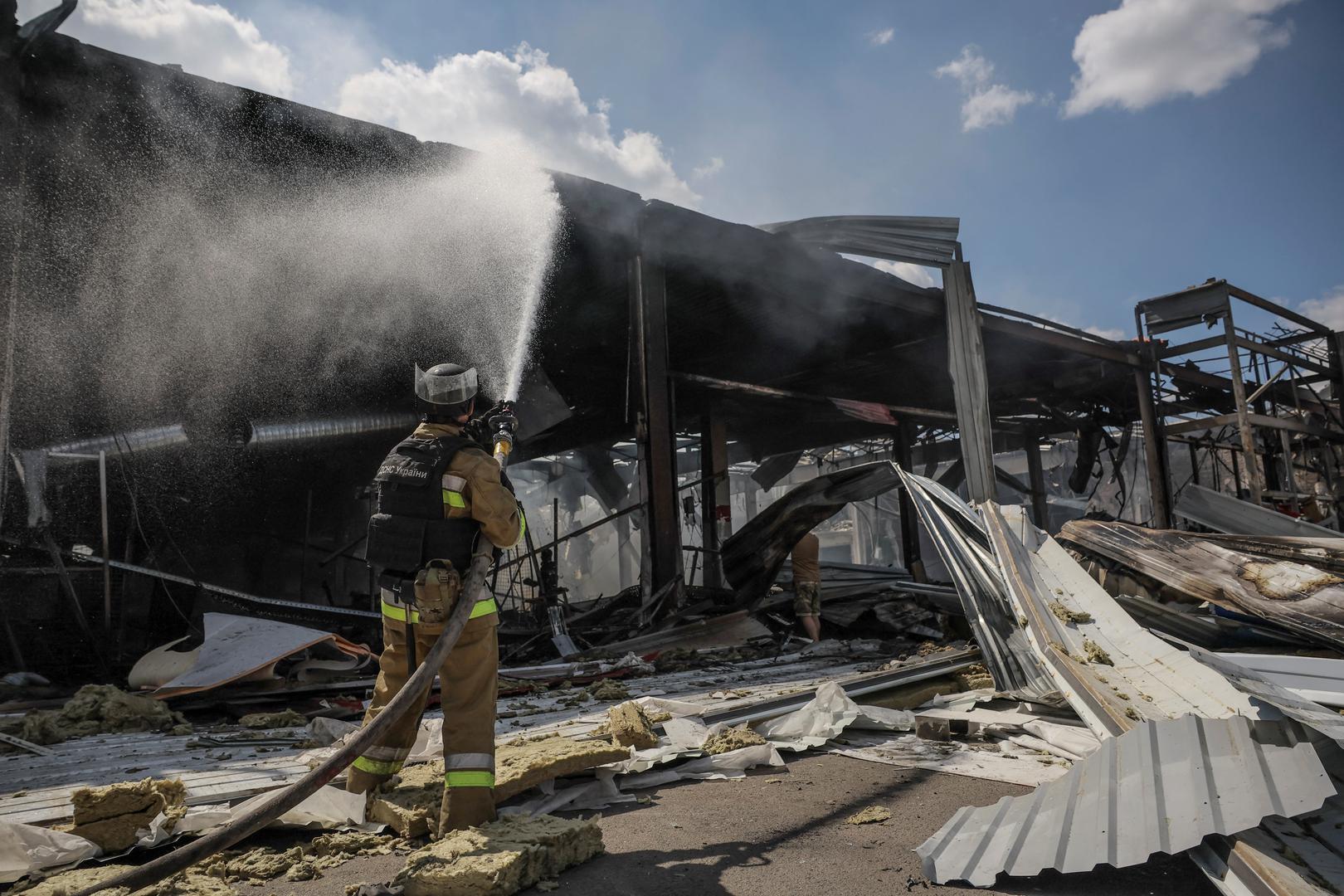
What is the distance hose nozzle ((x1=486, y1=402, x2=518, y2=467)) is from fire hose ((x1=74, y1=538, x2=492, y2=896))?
52cm

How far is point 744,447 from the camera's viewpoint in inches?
629

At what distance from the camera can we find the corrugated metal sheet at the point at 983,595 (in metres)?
4.04

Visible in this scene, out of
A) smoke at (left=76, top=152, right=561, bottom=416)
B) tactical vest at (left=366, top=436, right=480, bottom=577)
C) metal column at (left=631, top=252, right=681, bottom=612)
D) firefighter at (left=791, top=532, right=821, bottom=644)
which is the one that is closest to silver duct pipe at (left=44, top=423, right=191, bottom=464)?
smoke at (left=76, top=152, right=561, bottom=416)

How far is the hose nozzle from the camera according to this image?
10.8 feet

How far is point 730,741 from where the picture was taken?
3.51m

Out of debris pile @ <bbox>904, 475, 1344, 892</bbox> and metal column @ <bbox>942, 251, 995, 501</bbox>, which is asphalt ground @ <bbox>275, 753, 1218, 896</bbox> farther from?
metal column @ <bbox>942, 251, 995, 501</bbox>

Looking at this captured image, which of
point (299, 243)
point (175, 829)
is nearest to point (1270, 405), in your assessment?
point (299, 243)

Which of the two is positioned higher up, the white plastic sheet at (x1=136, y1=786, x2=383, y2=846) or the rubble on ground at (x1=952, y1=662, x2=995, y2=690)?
the white plastic sheet at (x1=136, y1=786, x2=383, y2=846)

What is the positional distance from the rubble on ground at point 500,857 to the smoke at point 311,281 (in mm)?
5607

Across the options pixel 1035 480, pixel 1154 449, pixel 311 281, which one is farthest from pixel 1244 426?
pixel 311 281

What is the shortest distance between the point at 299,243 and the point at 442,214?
Result: 131 cm

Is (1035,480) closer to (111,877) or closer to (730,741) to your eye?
(730,741)

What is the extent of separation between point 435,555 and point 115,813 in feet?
3.96

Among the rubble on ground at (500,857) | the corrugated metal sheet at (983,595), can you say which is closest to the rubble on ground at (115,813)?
the rubble on ground at (500,857)
